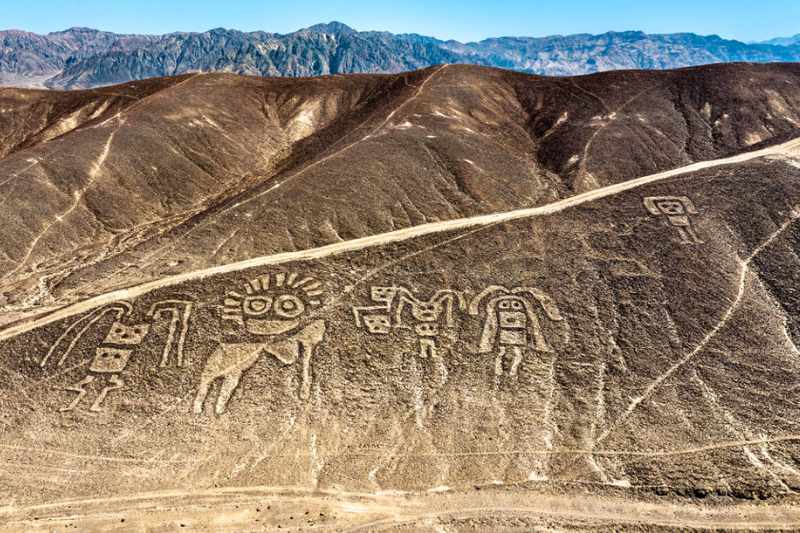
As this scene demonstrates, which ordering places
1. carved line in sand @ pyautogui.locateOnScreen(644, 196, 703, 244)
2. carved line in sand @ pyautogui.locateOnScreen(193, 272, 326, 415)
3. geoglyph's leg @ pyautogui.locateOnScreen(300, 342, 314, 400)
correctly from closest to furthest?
1. geoglyph's leg @ pyautogui.locateOnScreen(300, 342, 314, 400)
2. carved line in sand @ pyautogui.locateOnScreen(193, 272, 326, 415)
3. carved line in sand @ pyautogui.locateOnScreen(644, 196, 703, 244)

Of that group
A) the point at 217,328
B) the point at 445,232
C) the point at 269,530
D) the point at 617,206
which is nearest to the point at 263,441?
the point at 269,530

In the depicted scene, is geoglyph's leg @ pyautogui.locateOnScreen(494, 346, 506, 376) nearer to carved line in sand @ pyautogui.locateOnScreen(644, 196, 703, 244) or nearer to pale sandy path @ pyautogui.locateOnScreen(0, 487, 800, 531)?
pale sandy path @ pyautogui.locateOnScreen(0, 487, 800, 531)

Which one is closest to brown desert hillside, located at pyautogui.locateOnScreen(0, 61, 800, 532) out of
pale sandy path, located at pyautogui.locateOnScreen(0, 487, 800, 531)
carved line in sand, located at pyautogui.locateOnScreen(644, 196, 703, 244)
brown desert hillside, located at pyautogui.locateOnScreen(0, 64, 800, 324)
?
pale sandy path, located at pyautogui.locateOnScreen(0, 487, 800, 531)

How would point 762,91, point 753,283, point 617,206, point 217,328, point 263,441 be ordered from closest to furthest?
point 263,441, point 217,328, point 753,283, point 617,206, point 762,91

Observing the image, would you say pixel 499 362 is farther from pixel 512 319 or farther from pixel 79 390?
pixel 79 390

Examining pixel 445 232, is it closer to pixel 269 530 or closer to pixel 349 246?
pixel 349 246

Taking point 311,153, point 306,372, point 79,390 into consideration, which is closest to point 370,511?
point 306,372
